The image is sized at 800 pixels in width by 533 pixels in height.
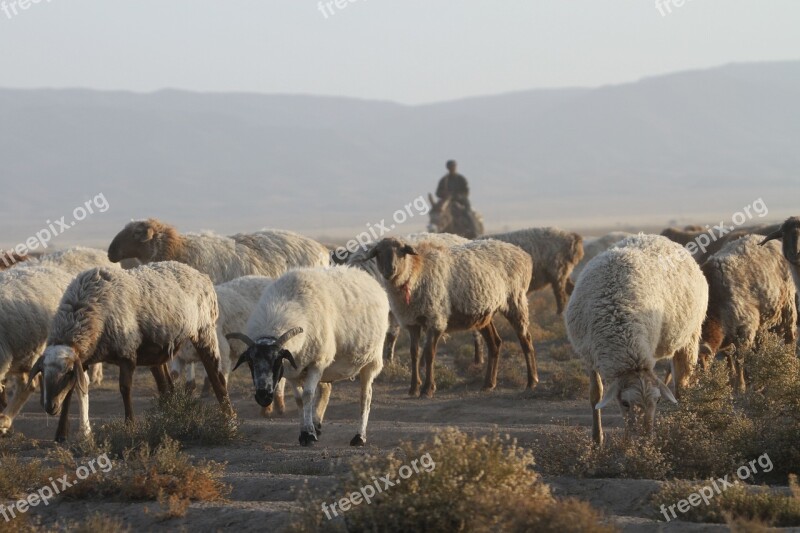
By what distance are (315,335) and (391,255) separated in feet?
14.4

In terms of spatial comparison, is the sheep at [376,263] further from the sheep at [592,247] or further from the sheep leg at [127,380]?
the sheep at [592,247]

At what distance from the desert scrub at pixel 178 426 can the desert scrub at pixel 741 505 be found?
5604 mm

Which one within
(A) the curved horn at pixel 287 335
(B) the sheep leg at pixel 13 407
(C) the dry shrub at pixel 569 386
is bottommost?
(C) the dry shrub at pixel 569 386

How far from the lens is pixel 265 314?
39.1 ft

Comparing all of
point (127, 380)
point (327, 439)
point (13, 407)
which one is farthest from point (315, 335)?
point (13, 407)

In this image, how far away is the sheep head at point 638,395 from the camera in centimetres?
1050

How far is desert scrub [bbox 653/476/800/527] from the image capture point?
307 inches

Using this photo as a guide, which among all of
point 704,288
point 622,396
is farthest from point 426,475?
point 704,288

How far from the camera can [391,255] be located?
16.1 meters

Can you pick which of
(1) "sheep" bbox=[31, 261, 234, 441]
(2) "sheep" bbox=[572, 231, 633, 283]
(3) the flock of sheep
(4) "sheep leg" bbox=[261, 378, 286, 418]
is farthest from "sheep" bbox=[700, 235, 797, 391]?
(2) "sheep" bbox=[572, 231, 633, 283]

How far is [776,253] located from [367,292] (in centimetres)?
631

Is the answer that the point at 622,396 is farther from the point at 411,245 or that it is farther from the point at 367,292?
the point at 411,245
